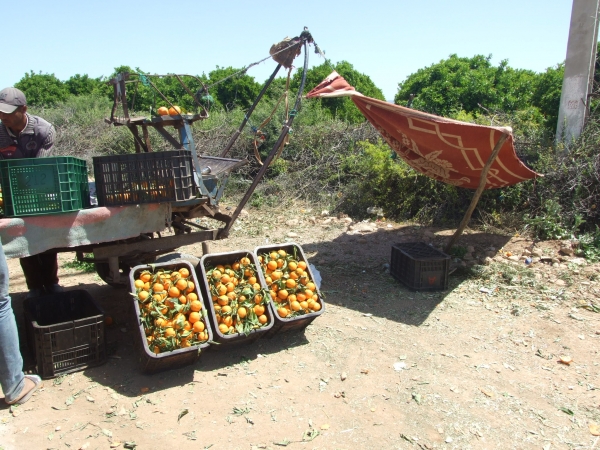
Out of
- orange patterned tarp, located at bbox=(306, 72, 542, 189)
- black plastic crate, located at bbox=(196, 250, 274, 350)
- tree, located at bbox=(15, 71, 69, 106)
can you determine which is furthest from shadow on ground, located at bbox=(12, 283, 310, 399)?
tree, located at bbox=(15, 71, 69, 106)

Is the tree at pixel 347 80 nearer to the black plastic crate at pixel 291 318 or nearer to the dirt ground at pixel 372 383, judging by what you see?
the dirt ground at pixel 372 383

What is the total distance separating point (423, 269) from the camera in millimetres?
5332

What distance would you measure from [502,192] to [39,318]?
6.81m

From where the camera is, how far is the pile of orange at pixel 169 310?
3398mm

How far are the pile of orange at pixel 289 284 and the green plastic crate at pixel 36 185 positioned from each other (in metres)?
1.68

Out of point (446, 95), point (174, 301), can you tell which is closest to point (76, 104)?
point (446, 95)

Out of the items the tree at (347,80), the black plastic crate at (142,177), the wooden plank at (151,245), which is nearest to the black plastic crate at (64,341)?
the wooden plank at (151,245)

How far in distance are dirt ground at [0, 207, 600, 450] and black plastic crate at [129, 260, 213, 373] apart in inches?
4.3

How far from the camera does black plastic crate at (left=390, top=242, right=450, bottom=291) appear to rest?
5327 millimetres

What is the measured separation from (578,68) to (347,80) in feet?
41.3

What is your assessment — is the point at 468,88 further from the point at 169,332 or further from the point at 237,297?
the point at 169,332

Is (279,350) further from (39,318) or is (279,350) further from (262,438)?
(39,318)

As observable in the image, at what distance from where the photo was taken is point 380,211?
870 centimetres

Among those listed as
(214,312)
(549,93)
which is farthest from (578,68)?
(214,312)
